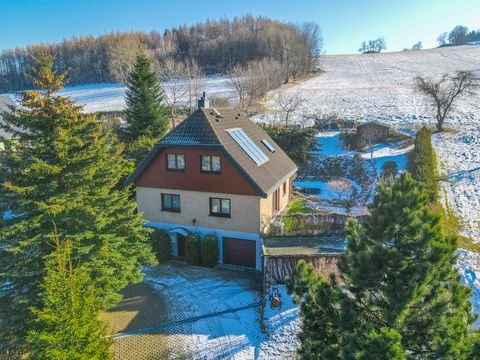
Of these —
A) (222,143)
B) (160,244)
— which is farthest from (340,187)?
(160,244)

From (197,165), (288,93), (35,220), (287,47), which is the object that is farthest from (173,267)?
(287,47)

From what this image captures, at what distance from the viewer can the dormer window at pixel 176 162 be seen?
1933cm

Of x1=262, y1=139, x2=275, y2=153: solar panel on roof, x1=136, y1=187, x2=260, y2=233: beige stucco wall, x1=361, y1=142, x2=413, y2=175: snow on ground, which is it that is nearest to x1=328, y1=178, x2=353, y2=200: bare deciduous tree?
x1=361, y1=142, x2=413, y2=175: snow on ground

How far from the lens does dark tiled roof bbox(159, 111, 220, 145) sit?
18375mm

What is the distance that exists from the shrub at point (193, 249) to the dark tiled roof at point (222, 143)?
15.3 ft

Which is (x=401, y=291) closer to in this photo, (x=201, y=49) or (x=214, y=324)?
(x=214, y=324)

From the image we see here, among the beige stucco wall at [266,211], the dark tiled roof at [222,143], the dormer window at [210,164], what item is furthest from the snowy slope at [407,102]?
the dormer window at [210,164]

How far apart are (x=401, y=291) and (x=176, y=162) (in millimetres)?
14703

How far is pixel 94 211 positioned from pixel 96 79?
92.7m

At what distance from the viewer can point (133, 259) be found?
1505cm

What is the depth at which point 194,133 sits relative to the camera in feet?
62.0

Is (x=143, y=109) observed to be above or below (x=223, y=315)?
above

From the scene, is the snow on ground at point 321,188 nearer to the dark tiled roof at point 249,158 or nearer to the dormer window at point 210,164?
the dark tiled roof at point 249,158

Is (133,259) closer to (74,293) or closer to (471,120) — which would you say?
(74,293)
